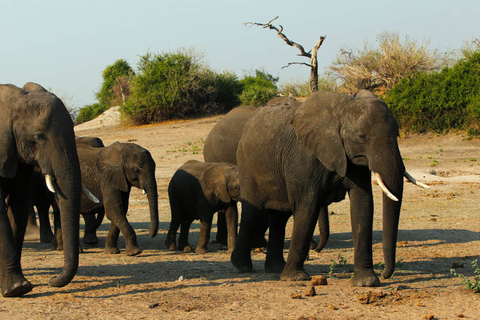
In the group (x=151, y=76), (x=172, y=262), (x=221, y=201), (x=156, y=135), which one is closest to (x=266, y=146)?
(x=172, y=262)

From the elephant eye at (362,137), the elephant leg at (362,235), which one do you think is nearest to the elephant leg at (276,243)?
the elephant leg at (362,235)

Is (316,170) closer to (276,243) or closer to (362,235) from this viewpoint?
(362,235)

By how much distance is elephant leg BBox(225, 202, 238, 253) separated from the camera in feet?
30.3

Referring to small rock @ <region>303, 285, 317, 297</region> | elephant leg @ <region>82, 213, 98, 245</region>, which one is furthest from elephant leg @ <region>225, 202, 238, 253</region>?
small rock @ <region>303, 285, 317, 297</region>

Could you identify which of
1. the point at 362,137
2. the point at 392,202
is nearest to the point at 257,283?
the point at 392,202

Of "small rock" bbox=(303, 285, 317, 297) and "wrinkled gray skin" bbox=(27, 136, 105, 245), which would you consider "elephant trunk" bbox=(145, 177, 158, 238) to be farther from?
"small rock" bbox=(303, 285, 317, 297)

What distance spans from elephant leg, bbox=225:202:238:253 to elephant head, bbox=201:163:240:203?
13 centimetres

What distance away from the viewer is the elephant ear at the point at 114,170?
9.36 metres

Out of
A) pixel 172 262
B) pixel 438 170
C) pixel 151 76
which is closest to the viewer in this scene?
pixel 172 262

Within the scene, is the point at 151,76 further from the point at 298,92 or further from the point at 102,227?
the point at 102,227

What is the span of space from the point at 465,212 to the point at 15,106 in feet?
28.7

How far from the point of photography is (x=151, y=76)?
102 ft

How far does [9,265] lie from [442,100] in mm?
18872

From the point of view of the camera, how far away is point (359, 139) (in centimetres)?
634
